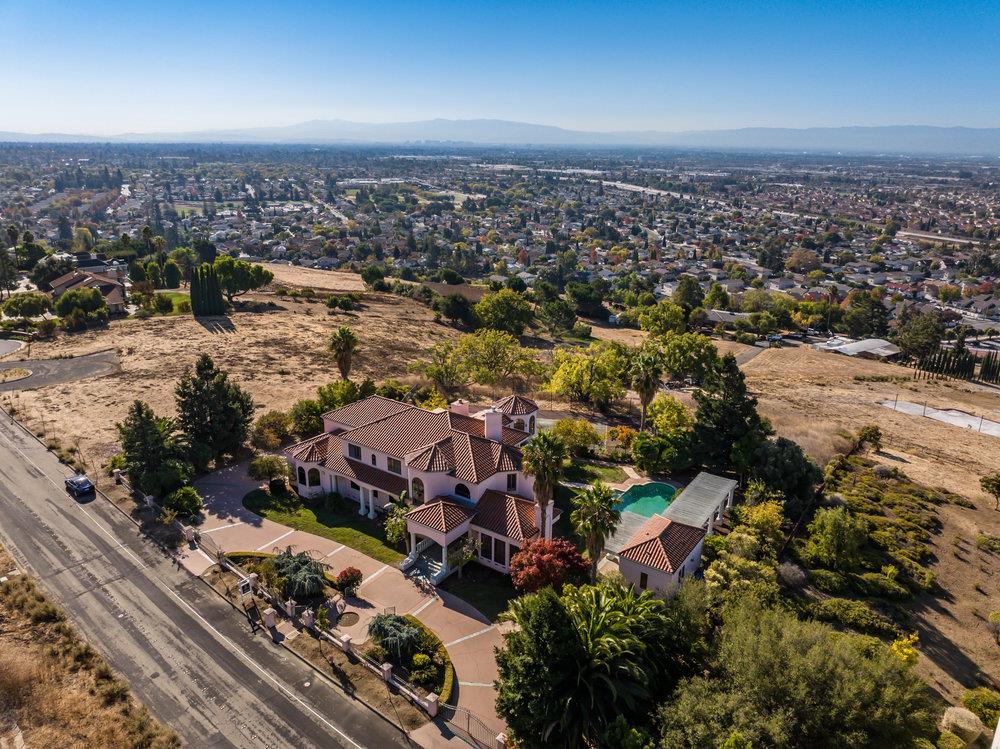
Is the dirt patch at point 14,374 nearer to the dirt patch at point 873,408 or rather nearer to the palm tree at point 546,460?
the palm tree at point 546,460

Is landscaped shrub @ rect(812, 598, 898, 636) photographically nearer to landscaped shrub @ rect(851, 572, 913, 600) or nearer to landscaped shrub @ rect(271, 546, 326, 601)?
landscaped shrub @ rect(851, 572, 913, 600)

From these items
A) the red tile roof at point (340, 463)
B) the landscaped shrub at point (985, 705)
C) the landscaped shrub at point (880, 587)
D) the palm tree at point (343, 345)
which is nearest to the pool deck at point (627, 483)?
the red tile roof at point (340, 463)

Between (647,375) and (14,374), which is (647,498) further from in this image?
(14,374)

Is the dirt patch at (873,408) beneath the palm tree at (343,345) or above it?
beneath

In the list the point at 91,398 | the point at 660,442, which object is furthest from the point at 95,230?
the point at 660,442

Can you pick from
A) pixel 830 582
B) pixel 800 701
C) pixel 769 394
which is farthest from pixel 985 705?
pixel 769 394

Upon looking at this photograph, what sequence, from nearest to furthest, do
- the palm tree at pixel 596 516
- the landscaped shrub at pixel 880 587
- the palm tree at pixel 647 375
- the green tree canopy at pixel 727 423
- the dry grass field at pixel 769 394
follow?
the palm tree at pixel 596 516, the landscaped shrub at pixel 880 587, the dry grass field at pixel 769 394, the green tree canopy at pixel 727 423, the palm tree at pixel 647 375

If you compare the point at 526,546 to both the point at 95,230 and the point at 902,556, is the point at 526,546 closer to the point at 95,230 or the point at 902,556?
the point at 902,556
